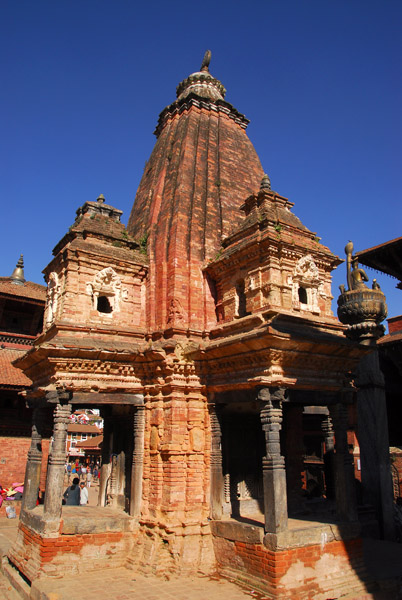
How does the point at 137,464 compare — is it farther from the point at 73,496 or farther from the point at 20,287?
the point at 20,287

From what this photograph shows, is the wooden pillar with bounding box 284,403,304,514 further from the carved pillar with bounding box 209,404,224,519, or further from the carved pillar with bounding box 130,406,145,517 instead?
the carved pillar with bounding box 130,406,145,517

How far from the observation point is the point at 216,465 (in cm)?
1077

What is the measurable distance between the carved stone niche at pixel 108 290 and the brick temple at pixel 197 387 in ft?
0.13

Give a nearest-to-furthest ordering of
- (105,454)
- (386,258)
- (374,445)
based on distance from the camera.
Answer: (386,258)
(374,445)
(105,454)

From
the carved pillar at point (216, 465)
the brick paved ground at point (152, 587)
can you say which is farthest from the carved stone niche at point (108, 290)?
the brick paved ground at point (152, 587)

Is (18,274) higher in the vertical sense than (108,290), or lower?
higher

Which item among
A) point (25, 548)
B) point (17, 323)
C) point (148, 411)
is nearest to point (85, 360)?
point (148, 411)

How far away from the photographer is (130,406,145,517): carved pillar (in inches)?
430

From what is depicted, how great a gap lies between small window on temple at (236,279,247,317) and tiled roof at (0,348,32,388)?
10159mm

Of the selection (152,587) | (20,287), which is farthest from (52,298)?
(20,287)

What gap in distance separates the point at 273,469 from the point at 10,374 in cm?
1307

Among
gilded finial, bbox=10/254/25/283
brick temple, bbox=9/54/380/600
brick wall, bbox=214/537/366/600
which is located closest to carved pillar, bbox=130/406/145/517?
brick temple, bbox=9/54/380/600

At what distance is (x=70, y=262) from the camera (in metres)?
11.8

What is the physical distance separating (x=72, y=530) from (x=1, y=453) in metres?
9.39
